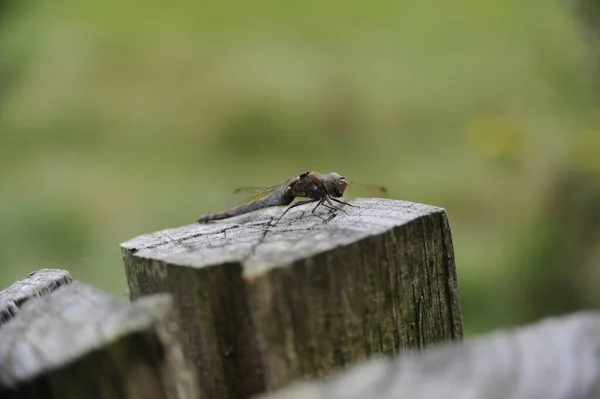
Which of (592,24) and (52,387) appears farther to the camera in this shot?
(592,24)

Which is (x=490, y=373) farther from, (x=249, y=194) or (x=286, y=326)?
(x=249, y=194)

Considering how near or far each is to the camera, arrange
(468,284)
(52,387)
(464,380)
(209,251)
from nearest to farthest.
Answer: (464,380)
(52,387)
(209,251)
(468,284)

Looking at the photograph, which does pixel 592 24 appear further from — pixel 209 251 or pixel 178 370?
pixel 178 370

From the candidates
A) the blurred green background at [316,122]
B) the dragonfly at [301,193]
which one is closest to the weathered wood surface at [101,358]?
Result: the dragonfly at [301,193]

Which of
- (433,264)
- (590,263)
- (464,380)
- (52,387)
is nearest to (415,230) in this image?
(433,264)

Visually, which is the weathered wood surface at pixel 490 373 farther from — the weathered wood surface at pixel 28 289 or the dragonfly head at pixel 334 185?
the dragonfly head at pixel 334 185
